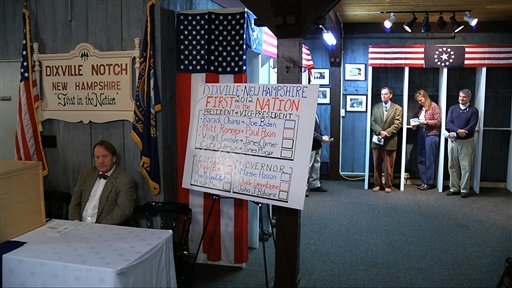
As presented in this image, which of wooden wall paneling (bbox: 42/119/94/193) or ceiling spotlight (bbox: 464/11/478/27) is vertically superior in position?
ceiling spotlight (bbox: 464/11/478/27)

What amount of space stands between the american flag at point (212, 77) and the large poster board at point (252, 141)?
33 cm

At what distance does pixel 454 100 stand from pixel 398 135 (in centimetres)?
112

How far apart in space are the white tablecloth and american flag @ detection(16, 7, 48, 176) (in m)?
1.80

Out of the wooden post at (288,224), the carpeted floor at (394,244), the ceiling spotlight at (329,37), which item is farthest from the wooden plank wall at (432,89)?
the wooden post at (288,224)

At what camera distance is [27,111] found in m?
4.10

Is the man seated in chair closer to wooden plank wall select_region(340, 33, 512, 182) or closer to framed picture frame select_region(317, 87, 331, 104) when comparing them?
framed picture frame select_region(317, 87, 331, 104)

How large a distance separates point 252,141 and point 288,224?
2.18 ft

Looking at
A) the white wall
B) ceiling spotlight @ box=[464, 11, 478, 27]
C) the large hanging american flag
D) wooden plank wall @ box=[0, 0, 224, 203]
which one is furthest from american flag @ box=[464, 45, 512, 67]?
the white wall

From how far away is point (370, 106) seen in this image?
7117 millimetres

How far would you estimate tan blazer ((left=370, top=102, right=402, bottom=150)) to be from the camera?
275 inches

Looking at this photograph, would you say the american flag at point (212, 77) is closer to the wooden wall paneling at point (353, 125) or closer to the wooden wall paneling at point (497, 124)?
the wooden wall paneling at point (353, 125)

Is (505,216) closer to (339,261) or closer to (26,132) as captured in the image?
(339,261)

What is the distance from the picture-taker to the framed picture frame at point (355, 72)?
772 centimetres

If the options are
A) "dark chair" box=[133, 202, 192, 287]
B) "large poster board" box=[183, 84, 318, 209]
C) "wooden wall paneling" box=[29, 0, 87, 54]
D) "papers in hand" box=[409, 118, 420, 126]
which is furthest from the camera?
"papers in hand" box=[409, 118, 420, 126]
